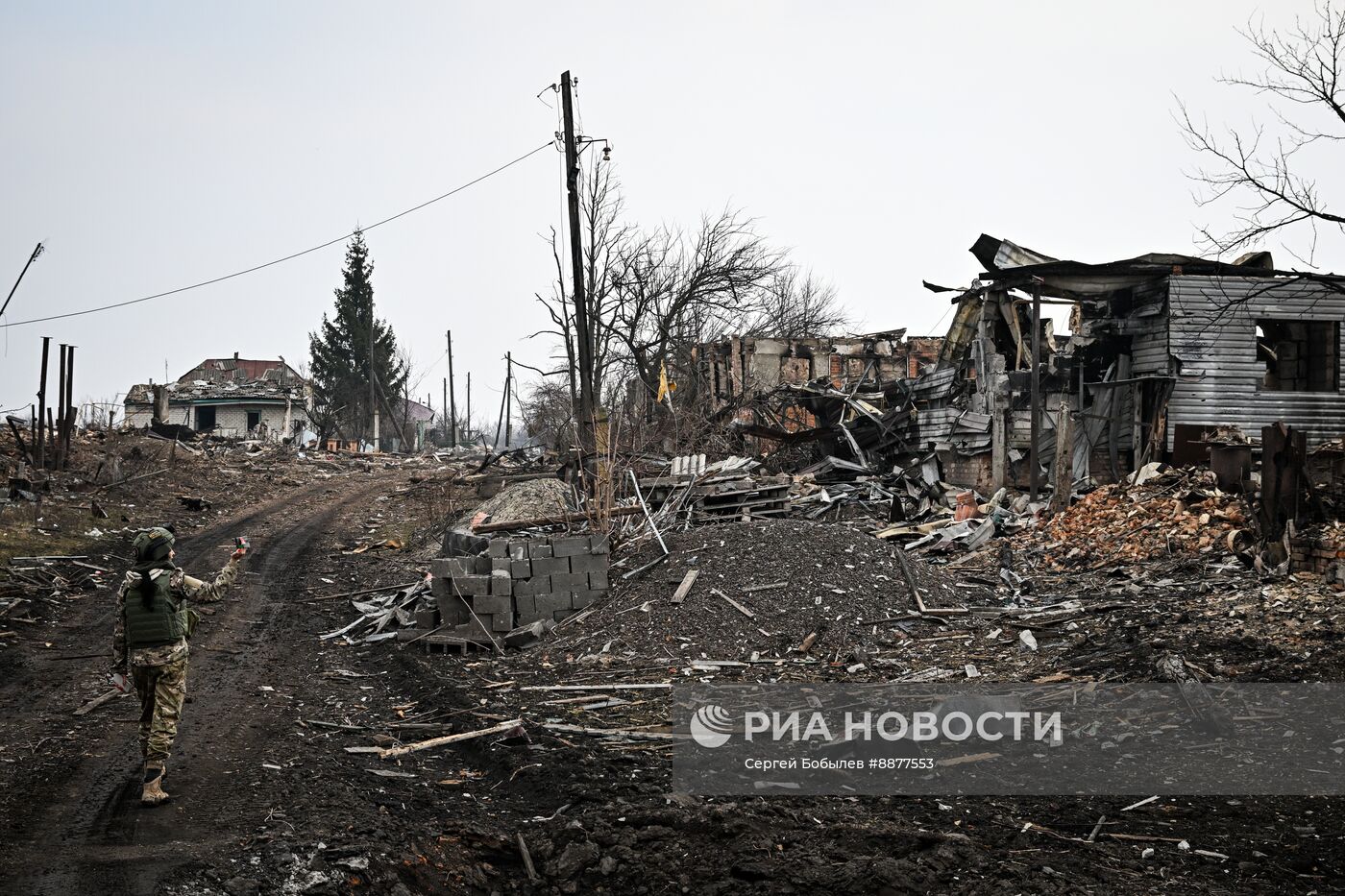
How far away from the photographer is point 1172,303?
58.9ft

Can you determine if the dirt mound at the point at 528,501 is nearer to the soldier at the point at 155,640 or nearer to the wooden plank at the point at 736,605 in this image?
the wooden plank at the point at 736,605

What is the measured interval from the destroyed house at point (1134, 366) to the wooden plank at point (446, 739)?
12921 mm

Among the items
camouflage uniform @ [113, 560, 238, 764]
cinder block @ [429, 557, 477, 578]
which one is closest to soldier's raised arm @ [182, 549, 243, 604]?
camouflage uniform @ [113, 560, 238, 764]

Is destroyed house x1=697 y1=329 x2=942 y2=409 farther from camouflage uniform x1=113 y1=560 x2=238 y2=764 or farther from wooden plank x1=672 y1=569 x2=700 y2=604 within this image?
camouflage uniform x1=113 y1=560 x2=238 y2=764

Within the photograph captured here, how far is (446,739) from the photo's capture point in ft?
24.1

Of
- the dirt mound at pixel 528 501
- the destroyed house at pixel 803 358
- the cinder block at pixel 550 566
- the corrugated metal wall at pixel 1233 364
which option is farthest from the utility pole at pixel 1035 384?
the destroyed house at pixel 803 358

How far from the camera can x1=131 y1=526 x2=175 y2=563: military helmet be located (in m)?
6.13

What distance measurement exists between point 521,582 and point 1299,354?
56.8ft

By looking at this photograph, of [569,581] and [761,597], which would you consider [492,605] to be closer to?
[569,581]

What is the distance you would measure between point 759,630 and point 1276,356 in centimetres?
1557

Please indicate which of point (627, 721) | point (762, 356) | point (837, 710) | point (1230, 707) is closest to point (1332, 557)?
point (1230, 707)

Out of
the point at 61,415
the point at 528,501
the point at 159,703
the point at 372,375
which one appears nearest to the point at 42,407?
the point at 61,415

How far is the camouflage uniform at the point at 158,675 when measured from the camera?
599 cm

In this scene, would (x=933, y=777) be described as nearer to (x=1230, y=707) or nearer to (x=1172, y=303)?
(x=1230, y=707)
